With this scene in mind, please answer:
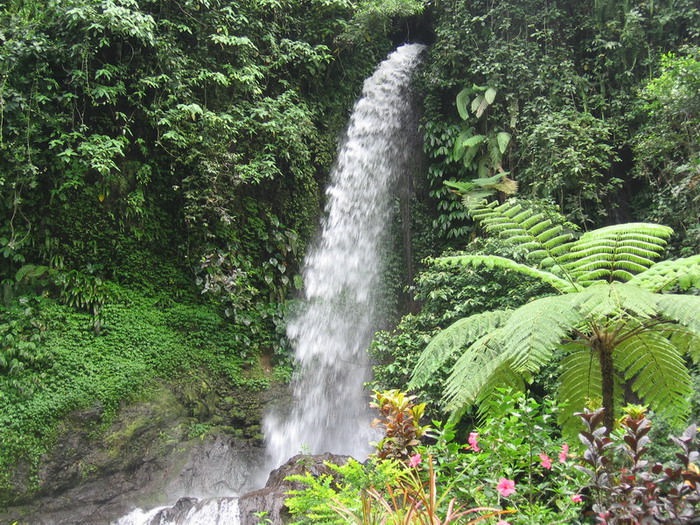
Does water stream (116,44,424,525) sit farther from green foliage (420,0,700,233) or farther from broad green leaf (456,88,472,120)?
broad green leaf (456,88,472,120)

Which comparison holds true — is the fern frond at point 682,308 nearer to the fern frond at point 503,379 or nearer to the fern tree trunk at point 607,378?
the fern tree trunk at point 607,378

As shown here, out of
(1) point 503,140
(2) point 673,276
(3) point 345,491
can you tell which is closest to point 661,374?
(2) point 673,276

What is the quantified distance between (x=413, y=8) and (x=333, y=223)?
4.08 m

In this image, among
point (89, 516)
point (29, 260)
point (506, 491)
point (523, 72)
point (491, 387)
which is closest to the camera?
point (506, 491)

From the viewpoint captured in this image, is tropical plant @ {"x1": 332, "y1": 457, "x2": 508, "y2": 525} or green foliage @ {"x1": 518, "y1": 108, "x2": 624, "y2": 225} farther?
green foliage @ {"x1": 518, "y1": 108, "x2": 624, "y2": 225}

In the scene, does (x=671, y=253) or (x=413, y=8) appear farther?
(x=413, y=8)

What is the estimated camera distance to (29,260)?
546 centimetres

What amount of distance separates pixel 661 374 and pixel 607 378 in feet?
0.95

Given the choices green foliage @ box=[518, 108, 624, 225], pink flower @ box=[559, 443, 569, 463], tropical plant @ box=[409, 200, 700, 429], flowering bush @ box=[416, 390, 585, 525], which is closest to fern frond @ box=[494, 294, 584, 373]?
tropical plant @ box=[409, 200, 700, 429]

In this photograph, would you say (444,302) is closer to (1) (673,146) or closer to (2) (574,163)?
(2) (574,163)

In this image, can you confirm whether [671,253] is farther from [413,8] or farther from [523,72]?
[413,8]

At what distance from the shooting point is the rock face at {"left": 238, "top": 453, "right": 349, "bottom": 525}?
3.82 m

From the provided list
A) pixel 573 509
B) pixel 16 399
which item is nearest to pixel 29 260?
pixel 16 399

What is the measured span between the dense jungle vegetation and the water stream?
0.32 m
